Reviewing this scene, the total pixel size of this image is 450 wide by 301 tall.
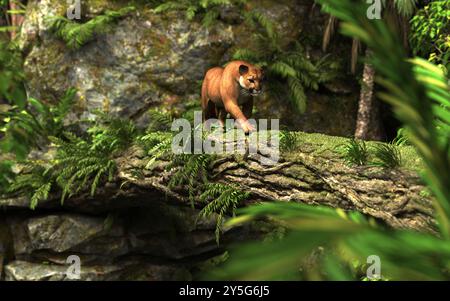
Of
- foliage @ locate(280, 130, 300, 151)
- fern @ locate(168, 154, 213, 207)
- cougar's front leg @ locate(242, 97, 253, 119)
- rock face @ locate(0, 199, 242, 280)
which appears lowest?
rock face @ locate(0, 199, 242, 280)

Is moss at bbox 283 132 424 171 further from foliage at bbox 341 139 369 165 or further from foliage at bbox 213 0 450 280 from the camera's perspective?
foliage at bbox 213 0 450 280

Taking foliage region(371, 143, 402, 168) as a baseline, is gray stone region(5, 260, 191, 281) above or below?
below

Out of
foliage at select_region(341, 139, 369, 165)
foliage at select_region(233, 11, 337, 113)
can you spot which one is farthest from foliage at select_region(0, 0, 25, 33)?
foliage at select_region(341, 139, 369, 165)

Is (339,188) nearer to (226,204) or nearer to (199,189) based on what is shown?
(226,204)

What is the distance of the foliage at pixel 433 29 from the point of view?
8.45m

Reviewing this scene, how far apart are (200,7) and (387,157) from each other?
20.7 ft

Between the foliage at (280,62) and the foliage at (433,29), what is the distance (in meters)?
1.79

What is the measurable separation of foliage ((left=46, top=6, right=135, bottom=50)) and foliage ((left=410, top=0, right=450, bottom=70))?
5.31 metres

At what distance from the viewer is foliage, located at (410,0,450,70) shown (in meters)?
8.45

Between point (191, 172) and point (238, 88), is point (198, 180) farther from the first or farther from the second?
point (238, 88)

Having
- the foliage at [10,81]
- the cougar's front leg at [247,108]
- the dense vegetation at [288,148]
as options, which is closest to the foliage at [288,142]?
the dense vegetation at [288,148]

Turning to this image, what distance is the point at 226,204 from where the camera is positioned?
6426 millimetres

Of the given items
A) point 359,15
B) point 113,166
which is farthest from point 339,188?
point 359,15

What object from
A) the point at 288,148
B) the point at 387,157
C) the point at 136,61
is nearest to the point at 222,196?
the point at 288,148
